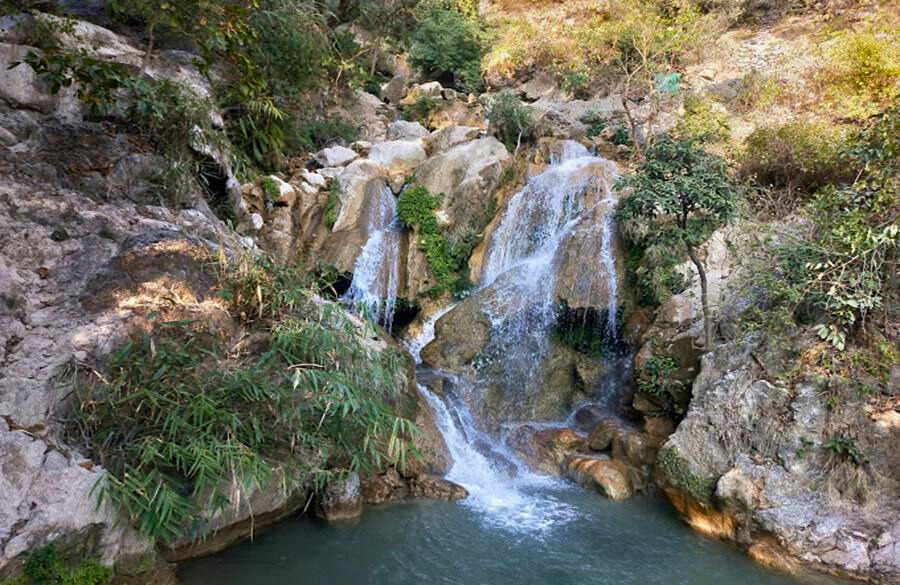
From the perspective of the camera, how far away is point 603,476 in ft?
25.1

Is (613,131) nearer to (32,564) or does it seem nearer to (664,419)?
(664,419)

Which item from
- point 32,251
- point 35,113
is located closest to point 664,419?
point 32,251

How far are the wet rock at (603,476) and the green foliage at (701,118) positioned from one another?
8155 millimetres

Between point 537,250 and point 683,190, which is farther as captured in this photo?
point 537,250

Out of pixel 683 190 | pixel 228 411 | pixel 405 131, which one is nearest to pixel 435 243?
pixel 683 190

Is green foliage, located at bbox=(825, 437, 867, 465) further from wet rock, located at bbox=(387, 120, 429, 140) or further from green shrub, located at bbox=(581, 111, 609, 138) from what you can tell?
wet rock, located at bbox=(387, 120, 429, 140)

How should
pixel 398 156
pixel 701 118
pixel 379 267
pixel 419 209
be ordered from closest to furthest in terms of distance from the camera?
pixel 379 267 → pixel 419 209 → pixel 701 118 → pixel 398 156

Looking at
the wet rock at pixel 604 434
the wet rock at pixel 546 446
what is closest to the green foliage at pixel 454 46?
the wet rock at pixel 546 446

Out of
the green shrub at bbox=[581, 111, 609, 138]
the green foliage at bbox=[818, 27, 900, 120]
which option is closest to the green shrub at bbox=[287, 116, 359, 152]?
the green shrub at bbox=[581, 111, 609, 138]

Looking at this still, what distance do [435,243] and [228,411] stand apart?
25.4ft

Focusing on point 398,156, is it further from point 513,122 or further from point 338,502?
point 338,502

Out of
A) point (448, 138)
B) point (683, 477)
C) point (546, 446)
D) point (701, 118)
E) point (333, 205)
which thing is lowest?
point (546, 446)

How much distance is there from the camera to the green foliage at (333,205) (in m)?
12.4

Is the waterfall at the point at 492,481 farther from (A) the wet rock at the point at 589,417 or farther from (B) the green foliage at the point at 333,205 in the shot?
(B) the green foliage at the point at 333,205
